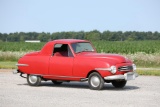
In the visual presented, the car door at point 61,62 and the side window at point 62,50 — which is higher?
the side window at point 62,50

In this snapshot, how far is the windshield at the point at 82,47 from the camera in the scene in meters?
16.8

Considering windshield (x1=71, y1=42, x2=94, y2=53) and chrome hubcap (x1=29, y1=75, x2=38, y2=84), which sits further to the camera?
chrome hubcap (x1=29, y1=75, x2=38, y2=84)

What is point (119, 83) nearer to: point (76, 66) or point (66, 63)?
point (76, 66)

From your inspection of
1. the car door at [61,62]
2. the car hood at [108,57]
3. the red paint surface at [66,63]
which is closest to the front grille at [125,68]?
the red paint surface at [66,63]

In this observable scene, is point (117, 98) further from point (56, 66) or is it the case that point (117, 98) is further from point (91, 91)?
point (56, 66)

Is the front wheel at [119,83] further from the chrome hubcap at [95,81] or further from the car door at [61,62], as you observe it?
the car door at [61,62]

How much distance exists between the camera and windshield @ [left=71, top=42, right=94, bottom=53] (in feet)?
55.2

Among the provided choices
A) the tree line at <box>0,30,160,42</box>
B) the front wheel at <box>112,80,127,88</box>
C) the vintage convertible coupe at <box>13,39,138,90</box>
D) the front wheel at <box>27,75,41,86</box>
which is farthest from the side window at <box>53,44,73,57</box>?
the tree line at <box>0,30,160,42</box>

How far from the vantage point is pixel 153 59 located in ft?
117

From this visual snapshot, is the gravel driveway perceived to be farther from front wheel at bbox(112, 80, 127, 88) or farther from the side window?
the side window

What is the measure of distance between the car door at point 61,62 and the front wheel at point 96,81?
0.89 meters

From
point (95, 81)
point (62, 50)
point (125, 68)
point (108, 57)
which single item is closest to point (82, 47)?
point (62, 50)

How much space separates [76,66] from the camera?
16.2 m

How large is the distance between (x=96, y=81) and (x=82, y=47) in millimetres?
1772
